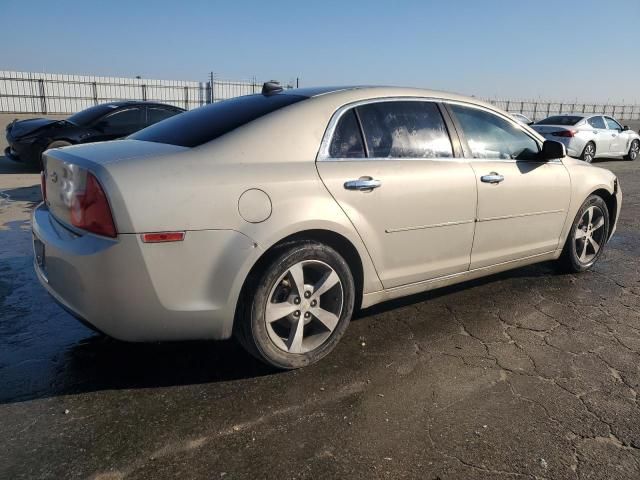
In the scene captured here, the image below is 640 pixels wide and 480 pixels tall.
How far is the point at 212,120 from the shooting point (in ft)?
10.3

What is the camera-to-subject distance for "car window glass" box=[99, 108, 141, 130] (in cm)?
946

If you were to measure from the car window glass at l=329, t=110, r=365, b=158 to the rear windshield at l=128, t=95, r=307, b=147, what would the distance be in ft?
0.98

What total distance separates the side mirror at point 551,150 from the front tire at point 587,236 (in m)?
0.71

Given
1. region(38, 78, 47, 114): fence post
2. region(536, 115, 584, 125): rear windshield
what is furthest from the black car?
region(38, 78, 47, 114): fence post

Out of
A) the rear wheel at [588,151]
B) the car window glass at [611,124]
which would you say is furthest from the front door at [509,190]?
the car window glass at [611,124]

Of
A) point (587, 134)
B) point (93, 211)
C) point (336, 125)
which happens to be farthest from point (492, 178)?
point (587, 134)

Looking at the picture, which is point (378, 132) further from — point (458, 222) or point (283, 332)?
point (283, 332)

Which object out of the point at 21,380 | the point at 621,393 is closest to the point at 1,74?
the point at 21,380

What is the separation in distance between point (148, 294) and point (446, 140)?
2.23m

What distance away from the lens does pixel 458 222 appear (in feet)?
11.5

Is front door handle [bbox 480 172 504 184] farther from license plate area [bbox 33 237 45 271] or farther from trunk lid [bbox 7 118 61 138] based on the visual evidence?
trunk lid [bbox 7 118 61 138]

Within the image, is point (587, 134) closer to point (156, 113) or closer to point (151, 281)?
point (156, 113)

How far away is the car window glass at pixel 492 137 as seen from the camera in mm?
3732

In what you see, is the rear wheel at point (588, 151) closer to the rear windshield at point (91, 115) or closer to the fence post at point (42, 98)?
the rear windshield at point (91, 115)
